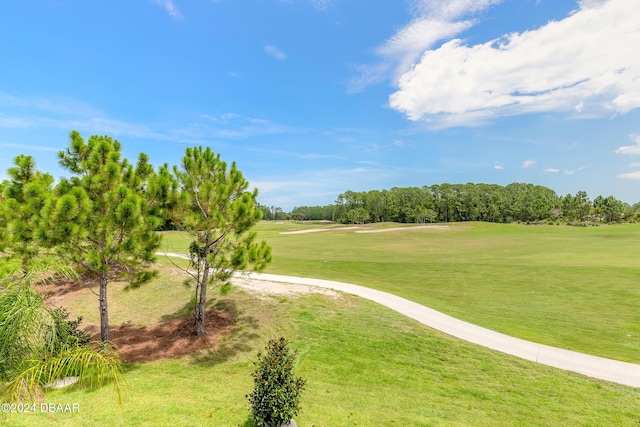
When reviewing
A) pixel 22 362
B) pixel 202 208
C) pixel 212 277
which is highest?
pixel 202 208

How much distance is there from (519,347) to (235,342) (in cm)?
1043

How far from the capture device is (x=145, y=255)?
9.81m

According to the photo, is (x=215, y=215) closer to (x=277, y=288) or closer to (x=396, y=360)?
(x=277, y=288)

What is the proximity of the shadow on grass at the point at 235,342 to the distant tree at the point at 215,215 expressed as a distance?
4.21 feet

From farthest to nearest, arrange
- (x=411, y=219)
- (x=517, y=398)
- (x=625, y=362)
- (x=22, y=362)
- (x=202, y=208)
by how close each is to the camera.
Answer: (x=411, y=219) → (x=202, y=208) → (x=625, y=362) → (x=517, y=398) → (x=22, y=362)

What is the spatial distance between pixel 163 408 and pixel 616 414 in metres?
10.6

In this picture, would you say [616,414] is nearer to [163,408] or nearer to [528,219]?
[163,408]

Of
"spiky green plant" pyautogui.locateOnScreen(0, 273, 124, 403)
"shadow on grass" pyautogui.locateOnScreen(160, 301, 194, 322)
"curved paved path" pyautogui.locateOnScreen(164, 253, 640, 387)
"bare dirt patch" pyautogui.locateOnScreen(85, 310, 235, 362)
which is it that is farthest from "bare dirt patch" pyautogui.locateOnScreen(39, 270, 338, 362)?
"spiky green plant" pyautogui.locateOnScreen(0, 273, 124, 403)

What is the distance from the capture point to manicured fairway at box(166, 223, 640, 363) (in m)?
11.4

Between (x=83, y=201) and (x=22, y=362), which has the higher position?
(x=83, y=201)

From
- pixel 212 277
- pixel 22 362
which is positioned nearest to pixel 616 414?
pixel 22 362

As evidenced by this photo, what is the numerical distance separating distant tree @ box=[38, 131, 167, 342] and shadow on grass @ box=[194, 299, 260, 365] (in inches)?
149

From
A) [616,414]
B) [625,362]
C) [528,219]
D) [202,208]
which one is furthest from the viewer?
[528,219]

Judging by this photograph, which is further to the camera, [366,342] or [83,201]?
[366,342]
